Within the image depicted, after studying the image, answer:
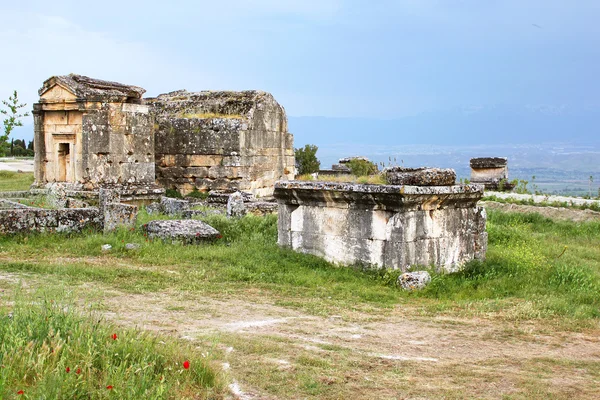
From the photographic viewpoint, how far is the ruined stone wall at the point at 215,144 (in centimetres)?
1833

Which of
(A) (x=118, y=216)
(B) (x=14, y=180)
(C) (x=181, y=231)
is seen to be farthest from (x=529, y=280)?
(B) (x=14, y=180)

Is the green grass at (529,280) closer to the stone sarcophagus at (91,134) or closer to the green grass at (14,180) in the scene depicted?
the stone sarcophagus at (91,134)

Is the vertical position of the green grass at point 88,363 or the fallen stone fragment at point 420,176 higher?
the fallen stone fragment at point 420,176

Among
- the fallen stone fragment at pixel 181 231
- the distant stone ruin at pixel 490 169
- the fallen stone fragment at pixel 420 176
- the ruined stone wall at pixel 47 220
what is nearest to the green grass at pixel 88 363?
the fallen stone fragment at pixel 420 176

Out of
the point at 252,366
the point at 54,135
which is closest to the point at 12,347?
the point at 252,366

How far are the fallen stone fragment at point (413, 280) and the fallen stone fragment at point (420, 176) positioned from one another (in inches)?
50.5

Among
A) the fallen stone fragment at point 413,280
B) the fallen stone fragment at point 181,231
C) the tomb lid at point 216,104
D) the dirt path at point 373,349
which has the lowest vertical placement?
the dirt path at point 373,349

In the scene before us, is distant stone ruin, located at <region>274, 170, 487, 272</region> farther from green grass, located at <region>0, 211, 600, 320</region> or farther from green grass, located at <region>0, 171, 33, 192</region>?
green grass, located at <region>0, 171, 33, 192</region>

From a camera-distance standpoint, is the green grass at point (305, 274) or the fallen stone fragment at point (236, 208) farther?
the fallen stone fragment at point (236, 208)

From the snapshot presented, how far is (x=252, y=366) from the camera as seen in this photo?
4.96 m

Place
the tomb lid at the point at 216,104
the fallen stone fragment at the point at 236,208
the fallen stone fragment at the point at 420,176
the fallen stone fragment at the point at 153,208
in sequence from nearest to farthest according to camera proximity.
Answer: the fallen stone fragment at the point at 420,176, the fallen stone fragment at the point at 236,208, the fallen stone fragment at the point at 153,208, the tomb lid at the point at 216,104

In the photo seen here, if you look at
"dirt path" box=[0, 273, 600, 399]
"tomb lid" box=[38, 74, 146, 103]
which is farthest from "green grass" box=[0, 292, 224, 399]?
"tomb lid" box=[38, 74, 146, 103]

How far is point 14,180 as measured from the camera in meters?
23.8

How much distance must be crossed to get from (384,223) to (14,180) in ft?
61.4
